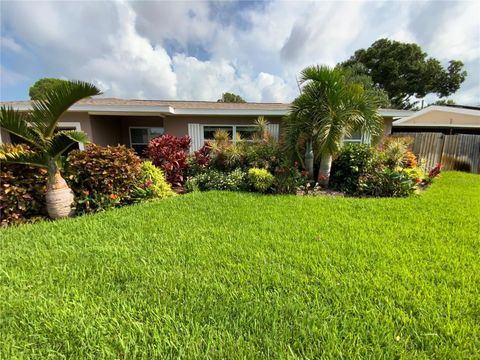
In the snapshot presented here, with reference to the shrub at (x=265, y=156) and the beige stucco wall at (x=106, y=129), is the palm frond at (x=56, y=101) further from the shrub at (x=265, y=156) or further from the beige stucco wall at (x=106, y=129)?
the beige stucco wall at (x=106, y=129)

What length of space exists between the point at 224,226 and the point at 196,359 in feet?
7.77

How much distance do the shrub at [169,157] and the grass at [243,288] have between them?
2.82 meters

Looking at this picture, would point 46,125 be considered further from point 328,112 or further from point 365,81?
point 365,81

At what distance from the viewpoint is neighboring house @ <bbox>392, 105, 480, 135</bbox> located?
1373 centimetres

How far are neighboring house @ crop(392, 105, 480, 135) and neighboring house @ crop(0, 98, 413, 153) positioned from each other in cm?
713

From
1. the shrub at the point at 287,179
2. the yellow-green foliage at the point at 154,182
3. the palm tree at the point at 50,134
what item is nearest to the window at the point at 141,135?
the yellow-green foliage at the point at 154,182

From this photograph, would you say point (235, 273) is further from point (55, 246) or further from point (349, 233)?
point (55, 246)

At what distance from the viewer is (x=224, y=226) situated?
392cm

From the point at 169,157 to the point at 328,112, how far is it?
15.9ft

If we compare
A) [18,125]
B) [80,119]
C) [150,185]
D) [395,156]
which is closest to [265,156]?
[150,185]

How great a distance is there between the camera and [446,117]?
47.5ft

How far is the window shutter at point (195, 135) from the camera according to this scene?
956 centimetres

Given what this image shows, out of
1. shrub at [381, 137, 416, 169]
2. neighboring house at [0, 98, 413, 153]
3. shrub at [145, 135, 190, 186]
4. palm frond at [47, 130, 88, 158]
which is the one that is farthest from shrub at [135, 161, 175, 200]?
shrub at [381, 137, 416, 169]

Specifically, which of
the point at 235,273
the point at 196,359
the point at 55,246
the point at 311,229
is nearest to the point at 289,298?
the point at 235,273
